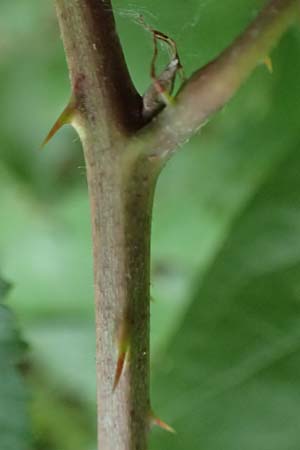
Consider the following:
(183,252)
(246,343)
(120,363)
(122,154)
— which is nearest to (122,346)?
(120,363)

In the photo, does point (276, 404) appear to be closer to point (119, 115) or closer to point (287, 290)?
point (287, 290)

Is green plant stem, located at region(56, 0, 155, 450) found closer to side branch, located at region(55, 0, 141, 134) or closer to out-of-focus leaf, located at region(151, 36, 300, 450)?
side branch, located at region(55, 0, 141, 134)

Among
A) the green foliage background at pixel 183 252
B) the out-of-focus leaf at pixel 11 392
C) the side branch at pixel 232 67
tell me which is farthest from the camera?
the green foliage background at pixel 183 252

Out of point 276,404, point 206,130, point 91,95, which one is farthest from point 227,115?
point 91,95

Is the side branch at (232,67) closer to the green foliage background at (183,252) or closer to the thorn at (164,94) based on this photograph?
the thorn at (164,94)

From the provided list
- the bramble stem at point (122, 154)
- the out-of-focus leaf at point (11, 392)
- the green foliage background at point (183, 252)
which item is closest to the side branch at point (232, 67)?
the bramble stem at point (122, 154)

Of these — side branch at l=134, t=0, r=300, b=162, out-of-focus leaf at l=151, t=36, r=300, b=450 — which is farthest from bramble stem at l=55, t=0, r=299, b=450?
out-of-focus leaf at l=151, t=36, r=300, b=450

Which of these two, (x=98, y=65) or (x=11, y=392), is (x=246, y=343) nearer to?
(x=11, y=392)
